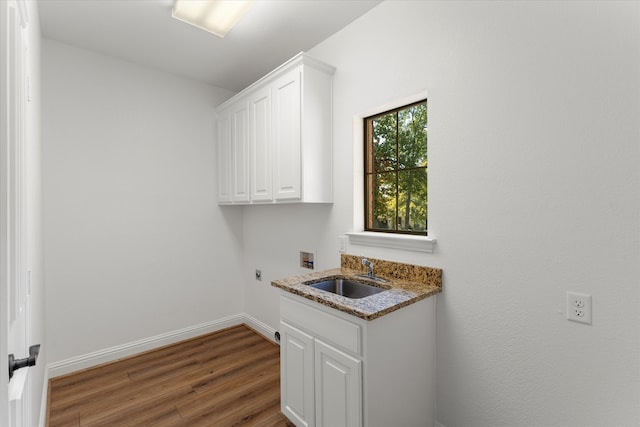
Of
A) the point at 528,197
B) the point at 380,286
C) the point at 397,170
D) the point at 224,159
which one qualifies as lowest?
the point at 380,286

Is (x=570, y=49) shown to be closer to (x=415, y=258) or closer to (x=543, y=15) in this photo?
(x=543, y=15)

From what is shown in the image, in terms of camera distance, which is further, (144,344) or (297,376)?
(144,344)

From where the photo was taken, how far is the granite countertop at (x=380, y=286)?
1.50 metres

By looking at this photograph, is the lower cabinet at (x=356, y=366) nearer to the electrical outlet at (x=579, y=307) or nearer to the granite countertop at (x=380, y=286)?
the granite countertop at (x=380, y=286)

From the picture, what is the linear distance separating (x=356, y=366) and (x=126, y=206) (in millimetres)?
2518

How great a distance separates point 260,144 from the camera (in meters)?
2.72

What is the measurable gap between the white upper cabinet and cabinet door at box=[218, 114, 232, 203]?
1.25 ft

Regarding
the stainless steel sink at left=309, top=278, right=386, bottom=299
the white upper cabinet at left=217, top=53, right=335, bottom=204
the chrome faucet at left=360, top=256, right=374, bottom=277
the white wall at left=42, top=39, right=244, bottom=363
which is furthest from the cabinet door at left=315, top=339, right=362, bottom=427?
the white wall at left=42, top=39, right=244, bottom=363

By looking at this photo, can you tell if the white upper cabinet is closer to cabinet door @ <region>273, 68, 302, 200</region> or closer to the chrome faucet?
cabinet door @ <region>273, 68, 302, 200</region>

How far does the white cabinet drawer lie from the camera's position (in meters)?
1.49

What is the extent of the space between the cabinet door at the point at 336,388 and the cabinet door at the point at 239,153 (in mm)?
1721

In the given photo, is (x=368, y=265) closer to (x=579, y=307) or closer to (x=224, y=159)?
(x=579, y=307)

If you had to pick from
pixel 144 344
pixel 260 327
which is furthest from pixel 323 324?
pixel 144 344

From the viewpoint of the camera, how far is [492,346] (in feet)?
5.29
